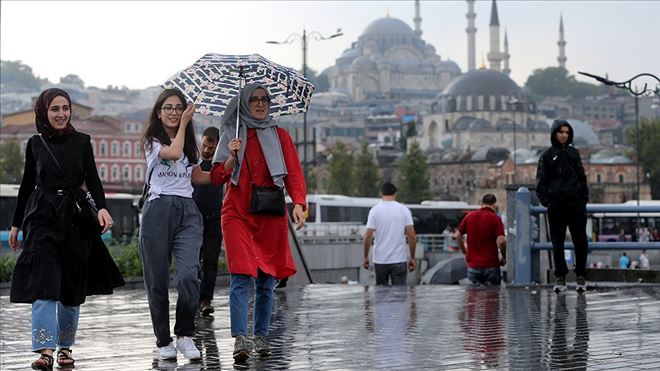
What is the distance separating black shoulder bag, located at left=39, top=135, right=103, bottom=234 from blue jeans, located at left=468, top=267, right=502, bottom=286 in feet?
24.7

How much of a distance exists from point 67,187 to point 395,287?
664 cm

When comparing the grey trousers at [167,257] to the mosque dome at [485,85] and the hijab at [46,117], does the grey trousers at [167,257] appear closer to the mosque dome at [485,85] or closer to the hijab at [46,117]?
the hijab at [46,117]

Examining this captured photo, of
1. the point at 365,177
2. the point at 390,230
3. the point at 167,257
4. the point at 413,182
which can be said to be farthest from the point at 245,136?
the point at 365,177

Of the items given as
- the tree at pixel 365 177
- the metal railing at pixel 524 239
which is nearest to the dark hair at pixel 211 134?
the metal railing at pixel 524 239

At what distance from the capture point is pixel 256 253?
8.06 metres

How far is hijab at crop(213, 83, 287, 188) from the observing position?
8.16 metres

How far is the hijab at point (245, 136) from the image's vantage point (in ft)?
26.8

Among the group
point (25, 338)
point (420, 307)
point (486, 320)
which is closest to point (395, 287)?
point (420, 307)

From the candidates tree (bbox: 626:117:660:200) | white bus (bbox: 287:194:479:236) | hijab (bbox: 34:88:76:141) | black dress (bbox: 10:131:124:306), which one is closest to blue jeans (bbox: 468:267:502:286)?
black dress (bbox: 10:131:124:306)

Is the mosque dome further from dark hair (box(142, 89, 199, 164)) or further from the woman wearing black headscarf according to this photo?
the woman wearing black headscarf

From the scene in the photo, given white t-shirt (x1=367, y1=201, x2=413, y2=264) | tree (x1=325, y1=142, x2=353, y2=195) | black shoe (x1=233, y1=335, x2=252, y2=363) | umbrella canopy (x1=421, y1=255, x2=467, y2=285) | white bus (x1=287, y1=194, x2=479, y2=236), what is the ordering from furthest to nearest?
tree (x1=325, y1=142, x2=353, y2=195)
white bus (x1=287, y1=194, x2=479, y2=236)
umbrella canopy (x1=421, y1=255, x2=467, y2=285)
white t-shirt (x1=367, y1=201, x2=413, y2=264)
black shoe (x1=233, y1=335, x2=252, y2=363)

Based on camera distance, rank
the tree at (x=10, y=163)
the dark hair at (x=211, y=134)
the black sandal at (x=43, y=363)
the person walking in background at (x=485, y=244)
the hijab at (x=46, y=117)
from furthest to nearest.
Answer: the tree at (x=10, y=163), the person walking in background at (x=485, y=244), the dark hair at (x=211, y=134), the hijab at (x=46, y=117), the black sandal at (x=43, y=363)

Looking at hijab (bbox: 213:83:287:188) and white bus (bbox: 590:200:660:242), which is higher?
hijab (bbox: 213:83:287:188)

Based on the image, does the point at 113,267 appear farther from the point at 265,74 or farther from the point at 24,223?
the point at 265,74
